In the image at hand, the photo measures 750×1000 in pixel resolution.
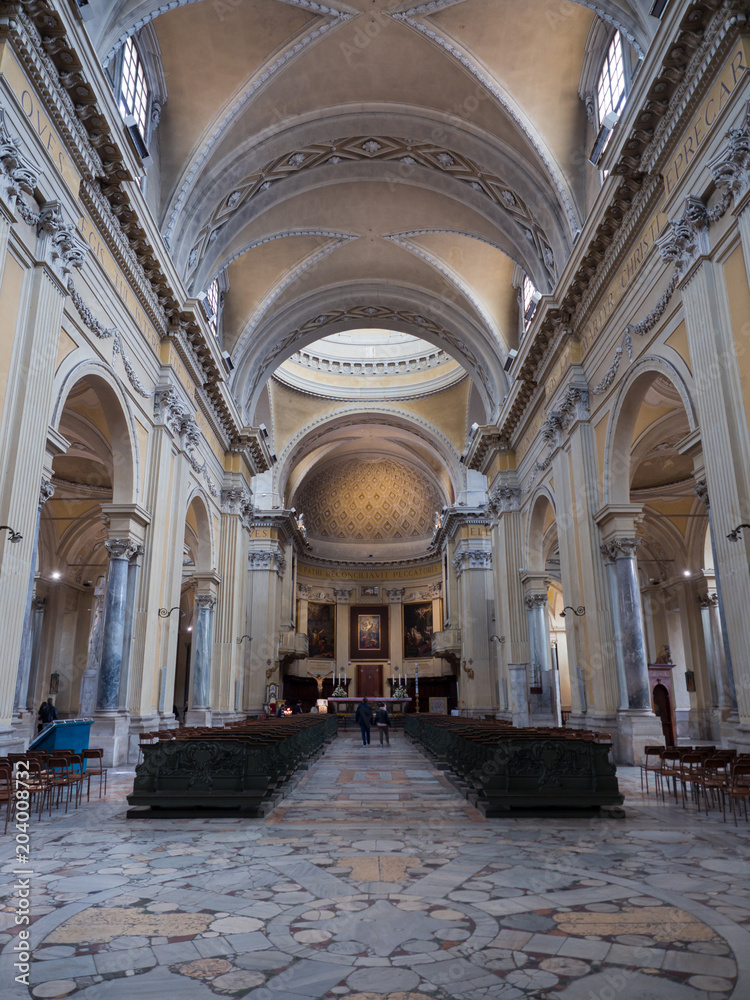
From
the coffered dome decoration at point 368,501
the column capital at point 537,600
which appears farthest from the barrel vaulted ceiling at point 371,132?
Result: the coffered dome decoration at point 368,501

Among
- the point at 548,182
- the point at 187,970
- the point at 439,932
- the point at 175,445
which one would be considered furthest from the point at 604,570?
the point at 187,970

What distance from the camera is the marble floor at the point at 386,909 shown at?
3.40 meters

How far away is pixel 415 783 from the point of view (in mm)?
11289

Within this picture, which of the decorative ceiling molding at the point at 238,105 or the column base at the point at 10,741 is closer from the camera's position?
the column base at the point at 10,741

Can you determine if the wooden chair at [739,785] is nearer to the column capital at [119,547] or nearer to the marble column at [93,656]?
the column capital at [119,547]

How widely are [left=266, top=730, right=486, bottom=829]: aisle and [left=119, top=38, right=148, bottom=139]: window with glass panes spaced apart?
39.5ft

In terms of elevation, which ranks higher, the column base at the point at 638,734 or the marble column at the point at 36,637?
the marble column at the point at 36,637

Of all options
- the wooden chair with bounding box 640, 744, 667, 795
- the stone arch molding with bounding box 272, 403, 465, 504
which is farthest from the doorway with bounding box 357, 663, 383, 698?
the wooden chair with bounding box 640, 744, 667, 795

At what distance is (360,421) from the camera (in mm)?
35062

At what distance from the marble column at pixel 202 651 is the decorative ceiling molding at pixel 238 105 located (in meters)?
11.0

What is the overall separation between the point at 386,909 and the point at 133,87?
14784mm

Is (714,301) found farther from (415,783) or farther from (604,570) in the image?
(415,783)

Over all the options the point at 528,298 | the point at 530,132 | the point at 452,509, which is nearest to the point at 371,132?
the point at 530,132

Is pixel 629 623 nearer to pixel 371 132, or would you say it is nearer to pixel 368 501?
pixel 371 132
